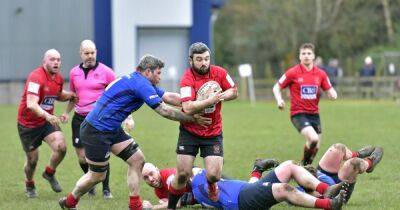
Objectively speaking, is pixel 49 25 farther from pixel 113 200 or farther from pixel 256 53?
pixel 113 200

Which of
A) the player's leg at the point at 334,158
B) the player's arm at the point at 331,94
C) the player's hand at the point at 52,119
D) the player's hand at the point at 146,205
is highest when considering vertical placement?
the player's arm at the point at 331,94

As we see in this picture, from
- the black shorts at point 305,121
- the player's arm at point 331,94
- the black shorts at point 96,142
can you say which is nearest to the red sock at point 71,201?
the black shorts at point 96,142

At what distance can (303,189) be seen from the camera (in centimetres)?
941

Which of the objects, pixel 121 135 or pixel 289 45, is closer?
pixel 121 135

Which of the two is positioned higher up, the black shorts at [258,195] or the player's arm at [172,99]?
the player's arm at [172,99]

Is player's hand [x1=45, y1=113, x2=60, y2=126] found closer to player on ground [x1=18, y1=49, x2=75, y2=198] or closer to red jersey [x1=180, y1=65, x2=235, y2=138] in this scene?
player on ground [x1=18, y1=49, x2=75, y2=198]

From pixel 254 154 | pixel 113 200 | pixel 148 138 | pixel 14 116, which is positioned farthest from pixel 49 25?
pixel 113 200

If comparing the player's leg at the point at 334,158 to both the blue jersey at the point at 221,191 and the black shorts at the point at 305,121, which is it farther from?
the black shorts at the point at 305,121

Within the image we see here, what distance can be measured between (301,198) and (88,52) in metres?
3.94

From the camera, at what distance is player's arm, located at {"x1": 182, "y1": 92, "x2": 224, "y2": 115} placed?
362 inches

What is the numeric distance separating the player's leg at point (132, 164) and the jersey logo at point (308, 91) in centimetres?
459

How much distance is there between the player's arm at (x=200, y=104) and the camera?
919 cm

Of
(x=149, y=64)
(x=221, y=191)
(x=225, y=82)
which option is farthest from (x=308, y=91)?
(x=149, y=64)

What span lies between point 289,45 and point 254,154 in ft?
119
